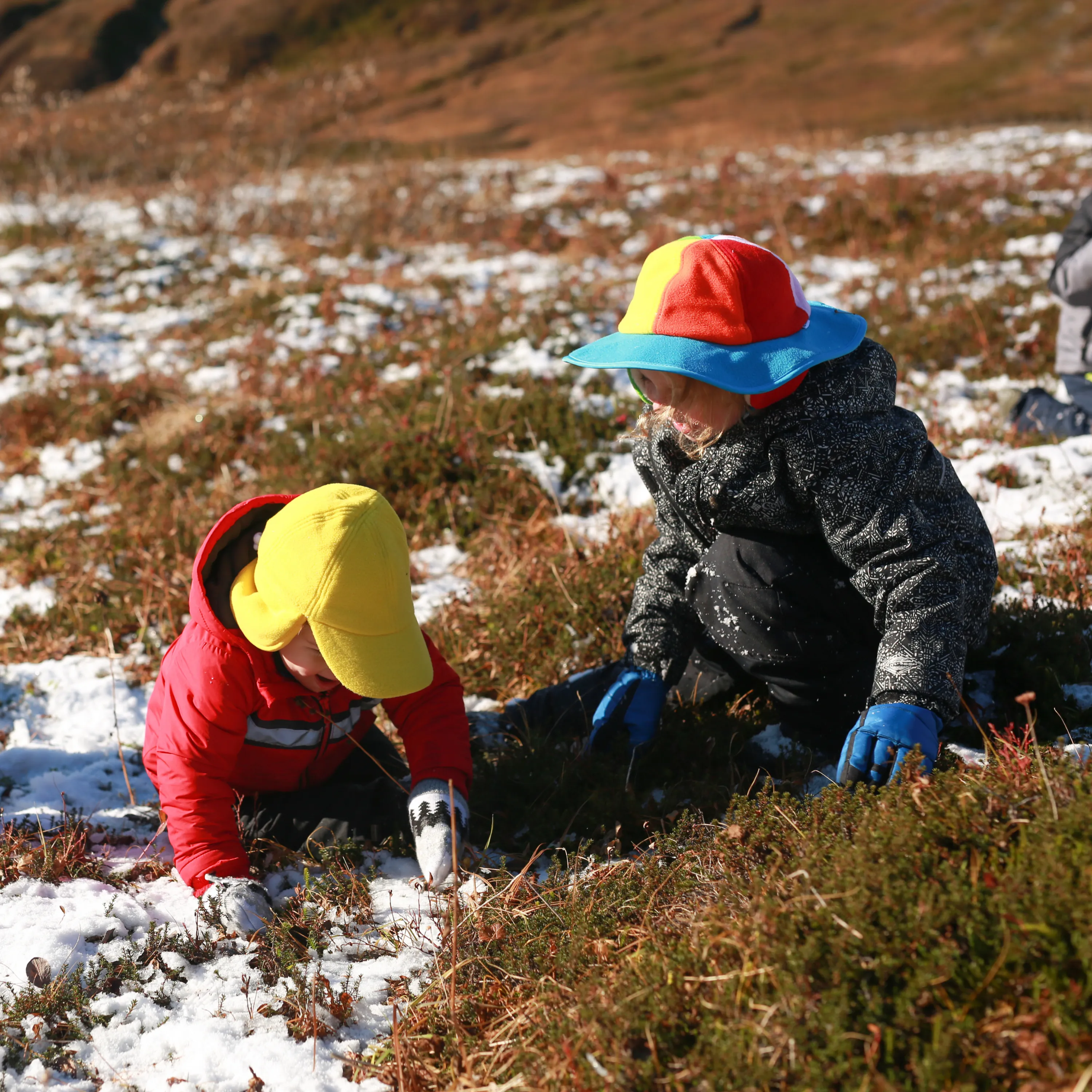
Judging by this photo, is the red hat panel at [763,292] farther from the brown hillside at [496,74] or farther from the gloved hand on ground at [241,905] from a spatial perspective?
the brown hillside at [496,74]

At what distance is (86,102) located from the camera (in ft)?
72.4

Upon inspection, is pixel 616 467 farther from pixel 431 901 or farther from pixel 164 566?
pixel 431 901

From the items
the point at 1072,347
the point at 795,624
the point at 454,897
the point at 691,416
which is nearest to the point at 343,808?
the point at 454,897

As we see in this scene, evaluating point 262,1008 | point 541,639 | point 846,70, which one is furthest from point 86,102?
point 846,70

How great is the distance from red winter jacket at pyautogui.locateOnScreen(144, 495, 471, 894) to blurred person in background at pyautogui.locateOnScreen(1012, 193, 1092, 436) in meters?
4.15

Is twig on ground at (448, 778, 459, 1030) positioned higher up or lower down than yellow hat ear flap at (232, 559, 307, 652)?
lower down

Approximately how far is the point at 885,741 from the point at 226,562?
2.04 m

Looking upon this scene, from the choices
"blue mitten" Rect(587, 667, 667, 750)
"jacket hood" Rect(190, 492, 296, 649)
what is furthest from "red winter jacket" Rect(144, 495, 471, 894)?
"blue mitten" Rect(587, 667, 667, 750)

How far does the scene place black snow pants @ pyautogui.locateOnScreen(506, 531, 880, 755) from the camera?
2.95 m

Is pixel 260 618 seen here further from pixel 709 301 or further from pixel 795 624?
pixel 795 624

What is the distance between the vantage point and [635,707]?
10.9ft

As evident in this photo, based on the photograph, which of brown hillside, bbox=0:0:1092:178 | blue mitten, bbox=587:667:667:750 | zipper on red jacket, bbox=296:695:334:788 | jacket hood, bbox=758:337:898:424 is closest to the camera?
jacket hood, bbox=758:337:898:424

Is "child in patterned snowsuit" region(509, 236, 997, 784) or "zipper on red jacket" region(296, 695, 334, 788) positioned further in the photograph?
"zipper on red jacket" region(296, 695, 334, 788)

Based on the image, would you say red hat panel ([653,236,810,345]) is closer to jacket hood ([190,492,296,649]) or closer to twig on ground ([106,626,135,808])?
jacket hood ([190,492,296,649])
